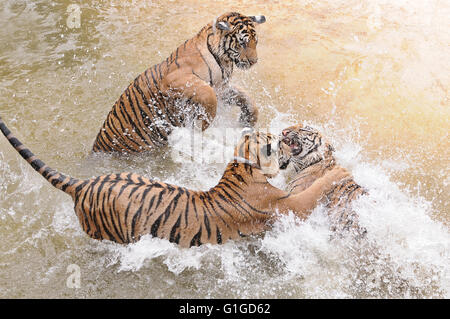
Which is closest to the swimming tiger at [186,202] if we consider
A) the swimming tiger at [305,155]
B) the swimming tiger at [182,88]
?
the swimming tiger at [305,155]

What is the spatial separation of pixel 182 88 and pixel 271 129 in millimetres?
744

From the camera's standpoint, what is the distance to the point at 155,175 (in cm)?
269

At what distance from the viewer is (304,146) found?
243 centimetres

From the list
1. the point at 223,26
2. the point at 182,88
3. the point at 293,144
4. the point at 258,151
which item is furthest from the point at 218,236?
the point at 223,26

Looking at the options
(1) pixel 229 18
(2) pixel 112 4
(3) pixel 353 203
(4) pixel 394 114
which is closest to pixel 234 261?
(3) pixel 353 203

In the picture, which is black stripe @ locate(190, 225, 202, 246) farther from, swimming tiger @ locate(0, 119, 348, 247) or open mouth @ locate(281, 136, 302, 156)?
open mouth @ locate(281, 136, 302, 156)

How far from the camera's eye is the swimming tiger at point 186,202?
1.96 metres

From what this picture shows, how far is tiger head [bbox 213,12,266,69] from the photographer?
A: 251 cm

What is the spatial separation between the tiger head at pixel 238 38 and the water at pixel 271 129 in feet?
2.00

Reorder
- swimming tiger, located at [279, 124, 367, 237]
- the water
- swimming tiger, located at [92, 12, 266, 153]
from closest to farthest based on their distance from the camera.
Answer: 1. the water
2. swimming tiger, located at [279, 124, 367, 237]
3. swimming tiger, located at [92, 12, 266, 153]

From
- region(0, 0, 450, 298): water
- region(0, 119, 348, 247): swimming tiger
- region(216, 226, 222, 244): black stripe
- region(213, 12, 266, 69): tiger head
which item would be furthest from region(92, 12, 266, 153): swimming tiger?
region(216, 226, 222, 244): black stripe

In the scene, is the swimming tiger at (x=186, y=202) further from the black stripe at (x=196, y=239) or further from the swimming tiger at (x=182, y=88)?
the swimming tiger at (x=182, y=88)

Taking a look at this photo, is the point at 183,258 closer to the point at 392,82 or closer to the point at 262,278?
the point at 262,278

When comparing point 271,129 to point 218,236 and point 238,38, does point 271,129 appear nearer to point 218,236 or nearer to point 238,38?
point 238,38
